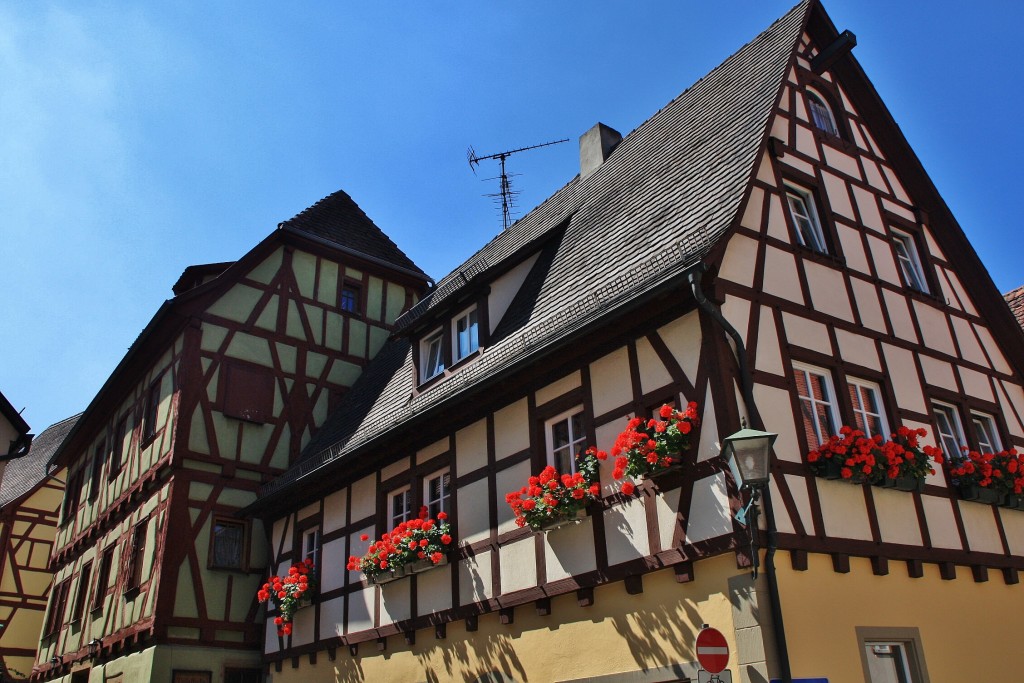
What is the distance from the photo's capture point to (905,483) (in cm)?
948

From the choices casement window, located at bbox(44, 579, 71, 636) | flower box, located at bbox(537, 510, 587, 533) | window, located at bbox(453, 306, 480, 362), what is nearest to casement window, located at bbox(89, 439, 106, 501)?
casement window, located at bbox(44, 579, 71, 636)

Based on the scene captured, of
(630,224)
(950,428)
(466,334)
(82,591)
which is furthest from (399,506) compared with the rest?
(82,591)

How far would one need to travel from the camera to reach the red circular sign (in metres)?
7.55

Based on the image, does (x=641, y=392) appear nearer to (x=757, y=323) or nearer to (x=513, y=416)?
(x=757, y=323)

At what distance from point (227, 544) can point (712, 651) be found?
452 inches

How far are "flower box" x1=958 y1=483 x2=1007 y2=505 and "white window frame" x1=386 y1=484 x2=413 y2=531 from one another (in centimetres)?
720

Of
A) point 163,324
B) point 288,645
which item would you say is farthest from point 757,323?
point 163,324

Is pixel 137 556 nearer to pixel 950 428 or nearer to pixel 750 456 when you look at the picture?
pixel 750 456

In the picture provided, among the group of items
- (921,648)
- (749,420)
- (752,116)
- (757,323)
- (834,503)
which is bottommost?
(921,648)

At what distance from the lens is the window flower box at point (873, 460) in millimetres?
8836

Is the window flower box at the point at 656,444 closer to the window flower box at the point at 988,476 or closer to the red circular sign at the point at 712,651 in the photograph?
the red circular sign at the point at 712,651

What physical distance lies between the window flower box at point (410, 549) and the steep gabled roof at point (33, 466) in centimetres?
2035

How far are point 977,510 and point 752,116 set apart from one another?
555 cm

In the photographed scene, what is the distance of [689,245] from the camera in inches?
379
